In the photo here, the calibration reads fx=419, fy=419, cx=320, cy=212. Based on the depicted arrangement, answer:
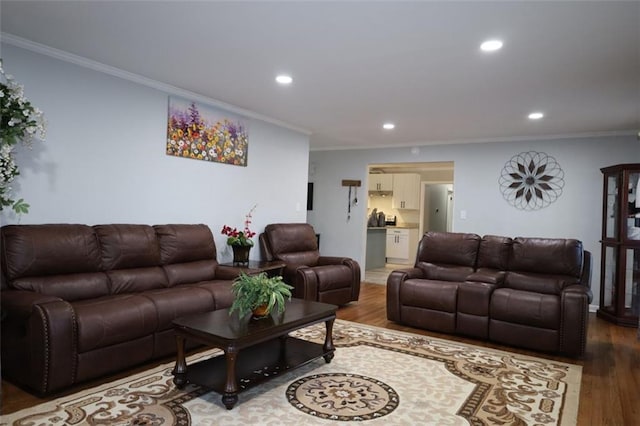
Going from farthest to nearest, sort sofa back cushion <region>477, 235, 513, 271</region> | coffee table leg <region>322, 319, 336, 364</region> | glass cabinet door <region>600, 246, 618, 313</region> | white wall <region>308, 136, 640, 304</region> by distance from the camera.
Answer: white wall <region>308, 136, 640, 304</region>, glass cabinet door <region>600, 246, 618, 313</region>, sofa back cushion <region>477, 235, 513, 271</region>, coffee table leg <region>322, 319, 336, 364</region>

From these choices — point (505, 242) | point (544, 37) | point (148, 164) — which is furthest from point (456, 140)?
point (148, 164)

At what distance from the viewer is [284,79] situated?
12.7 ft

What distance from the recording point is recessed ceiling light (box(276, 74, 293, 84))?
379 centimetres

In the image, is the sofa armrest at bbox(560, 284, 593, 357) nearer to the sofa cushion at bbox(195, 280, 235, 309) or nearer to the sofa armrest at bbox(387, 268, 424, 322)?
the sofa armrest at bbox(387, 268, 424, 322)

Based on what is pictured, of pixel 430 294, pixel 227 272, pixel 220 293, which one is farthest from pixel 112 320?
pixel 430 294

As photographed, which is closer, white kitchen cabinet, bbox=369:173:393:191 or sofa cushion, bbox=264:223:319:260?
sofa cushion, bbox=264:223:319:260

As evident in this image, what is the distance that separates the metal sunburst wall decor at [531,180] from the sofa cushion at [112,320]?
5270 mm

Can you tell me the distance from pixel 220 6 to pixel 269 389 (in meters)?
2.47

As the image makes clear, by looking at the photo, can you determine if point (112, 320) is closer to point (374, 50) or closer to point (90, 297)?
point (90, 297)

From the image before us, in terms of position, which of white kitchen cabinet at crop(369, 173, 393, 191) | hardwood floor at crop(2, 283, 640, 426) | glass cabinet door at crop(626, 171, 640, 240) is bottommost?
hardwood floor at crop(2, 283, 640, 426)

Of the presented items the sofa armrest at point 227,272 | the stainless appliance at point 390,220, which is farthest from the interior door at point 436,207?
the sofa armrest at point 227,272

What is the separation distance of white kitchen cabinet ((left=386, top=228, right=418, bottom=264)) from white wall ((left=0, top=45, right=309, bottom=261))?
5.34 metres

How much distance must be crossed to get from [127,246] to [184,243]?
1.95 feet

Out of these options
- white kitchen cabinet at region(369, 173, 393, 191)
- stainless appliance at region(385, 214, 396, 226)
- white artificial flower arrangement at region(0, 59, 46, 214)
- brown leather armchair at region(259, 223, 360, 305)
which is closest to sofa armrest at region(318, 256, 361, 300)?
brown leather armchair at region(259, 223, 360, 305)
